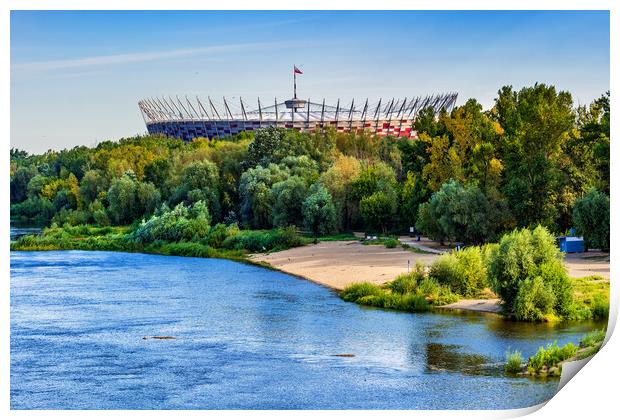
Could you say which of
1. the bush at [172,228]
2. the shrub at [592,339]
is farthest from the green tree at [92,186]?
the shrub at [592,339]

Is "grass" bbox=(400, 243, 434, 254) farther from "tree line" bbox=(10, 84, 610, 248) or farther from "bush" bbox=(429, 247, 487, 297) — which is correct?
"bush" bbox=(429, 247, 487, 297)

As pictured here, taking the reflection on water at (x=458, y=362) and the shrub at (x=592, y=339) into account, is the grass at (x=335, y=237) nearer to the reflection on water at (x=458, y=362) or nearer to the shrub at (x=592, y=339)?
the reflection on water at (x=458, y=362)

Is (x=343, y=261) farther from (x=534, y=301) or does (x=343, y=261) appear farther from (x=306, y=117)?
(x=306, y=117)

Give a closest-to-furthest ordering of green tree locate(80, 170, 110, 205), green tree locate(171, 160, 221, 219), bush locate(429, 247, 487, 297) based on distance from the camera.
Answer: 1. bush locate(429, 247, 487, 297)
2. green tree locate(171, 160, 221, 219)
3. green tree locate(80, 170, 110, 205)

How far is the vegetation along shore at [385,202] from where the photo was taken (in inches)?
716

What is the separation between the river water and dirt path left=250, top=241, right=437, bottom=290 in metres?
0.98

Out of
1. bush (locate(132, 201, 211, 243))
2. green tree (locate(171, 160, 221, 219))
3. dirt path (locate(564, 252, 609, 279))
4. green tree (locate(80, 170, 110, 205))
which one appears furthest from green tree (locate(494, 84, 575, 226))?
green tree (locate(80, 170, 110, 205))

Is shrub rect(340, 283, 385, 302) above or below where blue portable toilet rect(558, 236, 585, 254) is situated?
below

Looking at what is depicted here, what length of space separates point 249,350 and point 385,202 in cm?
1390

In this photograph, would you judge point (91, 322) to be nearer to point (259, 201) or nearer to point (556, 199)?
point (556, 199)

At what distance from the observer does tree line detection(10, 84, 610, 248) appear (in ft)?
75.4

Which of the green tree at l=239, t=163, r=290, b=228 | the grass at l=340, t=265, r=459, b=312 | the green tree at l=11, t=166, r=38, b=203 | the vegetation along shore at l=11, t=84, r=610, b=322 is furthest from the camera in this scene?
the green tree at l=11, t=166, r=38, b=203

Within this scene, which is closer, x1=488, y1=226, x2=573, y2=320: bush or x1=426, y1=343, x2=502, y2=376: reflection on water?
x1=426, y1=343, x2=502, y2=376: reflection on water

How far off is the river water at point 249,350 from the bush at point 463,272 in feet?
4.60
